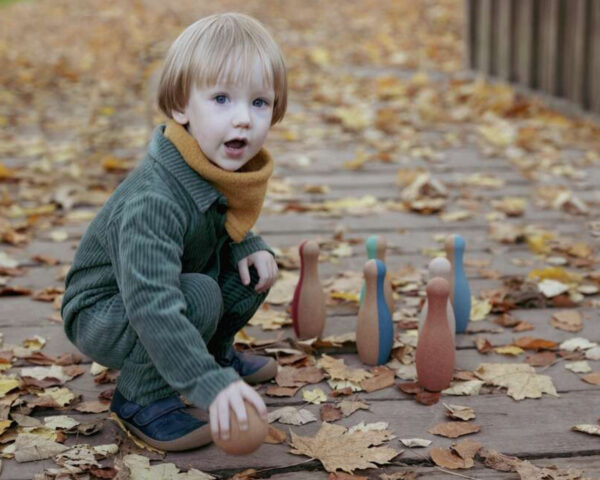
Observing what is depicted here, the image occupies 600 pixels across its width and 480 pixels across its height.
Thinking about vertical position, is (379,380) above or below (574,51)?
below

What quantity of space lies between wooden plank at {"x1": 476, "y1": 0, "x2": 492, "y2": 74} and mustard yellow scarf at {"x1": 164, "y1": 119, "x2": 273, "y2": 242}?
5.32 metres

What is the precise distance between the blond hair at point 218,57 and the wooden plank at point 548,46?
169 inches

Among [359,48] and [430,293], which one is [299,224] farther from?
[359,48]

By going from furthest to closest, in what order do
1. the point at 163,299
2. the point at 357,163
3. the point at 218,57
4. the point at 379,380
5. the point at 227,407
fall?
1. the point at 357,163
2. the point at 379,380
3. the point at 218,57
4. the point at 163,299
5. the point at 227,407

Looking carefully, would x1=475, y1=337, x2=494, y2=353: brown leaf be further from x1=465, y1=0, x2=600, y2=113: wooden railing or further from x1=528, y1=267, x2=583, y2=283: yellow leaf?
x1=465, y1=0, x2=600, y2=113: wooden railing

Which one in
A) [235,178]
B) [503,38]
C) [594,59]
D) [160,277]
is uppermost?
[503,38]

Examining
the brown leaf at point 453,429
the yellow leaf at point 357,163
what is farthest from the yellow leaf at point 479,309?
the yellow leaf at point 357,163

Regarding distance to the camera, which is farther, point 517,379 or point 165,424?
point 517,379

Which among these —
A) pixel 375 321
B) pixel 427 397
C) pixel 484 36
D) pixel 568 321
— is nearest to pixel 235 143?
pixel 375 321

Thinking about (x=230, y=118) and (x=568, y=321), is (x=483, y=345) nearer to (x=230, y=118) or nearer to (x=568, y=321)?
(x=568, y=321)

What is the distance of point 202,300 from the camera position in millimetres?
2156

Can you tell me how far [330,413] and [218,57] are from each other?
0.97 meters

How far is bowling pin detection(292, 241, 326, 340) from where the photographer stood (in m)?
2.82

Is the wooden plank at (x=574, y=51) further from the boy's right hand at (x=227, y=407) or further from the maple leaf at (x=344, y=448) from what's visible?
the boy's right hand at (x=227, y=407)
